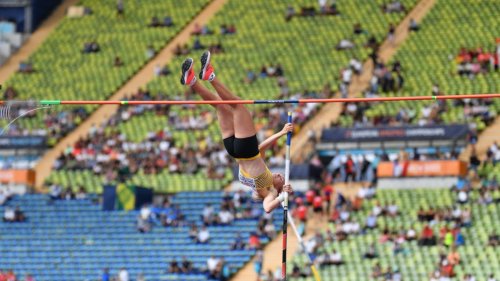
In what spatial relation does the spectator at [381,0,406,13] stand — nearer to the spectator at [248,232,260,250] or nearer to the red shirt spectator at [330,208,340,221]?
the red shirt spectator at [330,208,340,221]

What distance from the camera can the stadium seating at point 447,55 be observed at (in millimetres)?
33250

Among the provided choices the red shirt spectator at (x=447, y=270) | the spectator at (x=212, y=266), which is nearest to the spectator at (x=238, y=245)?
the spectator at (x=212, y=266)

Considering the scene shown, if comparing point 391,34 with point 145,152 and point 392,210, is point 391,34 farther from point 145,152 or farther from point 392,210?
point 392,210

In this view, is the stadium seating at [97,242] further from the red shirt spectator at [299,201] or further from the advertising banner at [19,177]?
the advertising banner at [19,177]

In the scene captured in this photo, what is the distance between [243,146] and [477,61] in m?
21.2

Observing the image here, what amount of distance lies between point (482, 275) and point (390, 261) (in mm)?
2369

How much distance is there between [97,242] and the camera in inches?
1288

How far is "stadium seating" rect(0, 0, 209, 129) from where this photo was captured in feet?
133

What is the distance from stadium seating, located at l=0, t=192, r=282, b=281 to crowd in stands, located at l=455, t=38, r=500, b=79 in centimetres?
731

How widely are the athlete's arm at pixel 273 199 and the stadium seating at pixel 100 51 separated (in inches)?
962

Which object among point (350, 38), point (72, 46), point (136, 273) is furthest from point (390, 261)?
point (72, 46)

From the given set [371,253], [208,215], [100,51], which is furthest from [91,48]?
[371,253]

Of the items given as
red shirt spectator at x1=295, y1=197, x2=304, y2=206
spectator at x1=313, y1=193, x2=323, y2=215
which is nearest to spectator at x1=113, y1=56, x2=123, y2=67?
red shirt spectator at x1=295, y1=197, x2=304, y2=206

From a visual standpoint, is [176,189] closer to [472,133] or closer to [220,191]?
[220,191]
